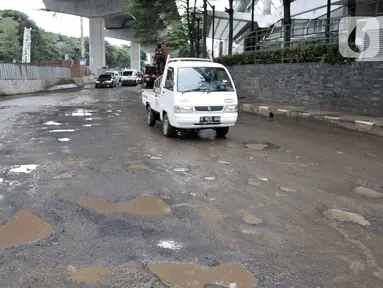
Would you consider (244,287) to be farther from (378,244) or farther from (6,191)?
(6,191)

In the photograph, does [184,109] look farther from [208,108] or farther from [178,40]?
[178,40]

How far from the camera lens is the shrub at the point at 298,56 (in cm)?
1504

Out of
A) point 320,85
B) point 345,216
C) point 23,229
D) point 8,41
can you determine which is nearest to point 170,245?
point 23,229

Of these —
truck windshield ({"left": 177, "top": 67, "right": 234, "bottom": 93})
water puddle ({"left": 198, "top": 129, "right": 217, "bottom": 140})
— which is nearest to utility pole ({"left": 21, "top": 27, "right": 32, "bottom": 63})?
water puddle ({"left": 198, "top": 129, "right": 217, "bottom": 140})

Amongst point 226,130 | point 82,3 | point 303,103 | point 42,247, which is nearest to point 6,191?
point 42,247

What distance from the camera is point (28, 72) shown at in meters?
32.1

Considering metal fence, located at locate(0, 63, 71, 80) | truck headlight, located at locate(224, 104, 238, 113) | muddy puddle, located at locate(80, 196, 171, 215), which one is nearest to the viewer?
muddy puddle, located at locate(80, 196, 171, 215)

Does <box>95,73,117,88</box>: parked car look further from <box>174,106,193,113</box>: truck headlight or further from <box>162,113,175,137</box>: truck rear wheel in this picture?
<box>174,106,193,113</box>: truck headlight

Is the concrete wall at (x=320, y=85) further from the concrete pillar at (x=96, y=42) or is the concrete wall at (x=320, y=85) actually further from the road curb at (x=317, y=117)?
the concrete pillar at (x=96, y=42)

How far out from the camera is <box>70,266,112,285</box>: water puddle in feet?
10.8

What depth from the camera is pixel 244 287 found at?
10.6 ft

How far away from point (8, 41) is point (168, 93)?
7172 centimetres

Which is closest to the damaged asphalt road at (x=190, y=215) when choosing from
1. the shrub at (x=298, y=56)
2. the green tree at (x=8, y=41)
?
the shrub at (x=298, y=56)

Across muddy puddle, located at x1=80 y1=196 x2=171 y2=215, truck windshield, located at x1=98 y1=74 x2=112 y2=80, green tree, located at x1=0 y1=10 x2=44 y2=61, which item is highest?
green tree, located at x1=0 y1=10 x2=44 y2=61
